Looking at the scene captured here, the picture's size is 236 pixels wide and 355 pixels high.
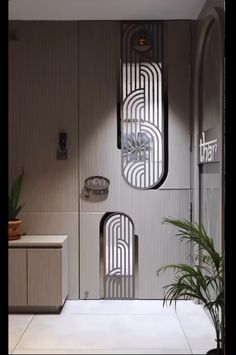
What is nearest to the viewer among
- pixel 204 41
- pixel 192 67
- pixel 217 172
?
pixel 217 172

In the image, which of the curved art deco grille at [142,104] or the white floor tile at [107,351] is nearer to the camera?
the white floor tile at [107,351]

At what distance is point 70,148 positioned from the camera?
4.29 meters

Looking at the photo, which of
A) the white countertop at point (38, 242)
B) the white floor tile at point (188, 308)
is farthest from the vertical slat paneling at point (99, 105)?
the white floor tile at point (188, 308)

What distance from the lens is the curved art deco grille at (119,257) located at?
14.1 ft

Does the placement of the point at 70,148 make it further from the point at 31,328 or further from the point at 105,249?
the point at 31,328

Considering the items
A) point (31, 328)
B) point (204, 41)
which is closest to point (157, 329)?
point (31, 328)

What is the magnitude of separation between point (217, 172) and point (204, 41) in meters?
1.30

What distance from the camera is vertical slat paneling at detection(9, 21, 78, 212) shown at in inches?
168

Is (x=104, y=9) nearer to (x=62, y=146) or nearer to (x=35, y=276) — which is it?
(x=62, y=146)

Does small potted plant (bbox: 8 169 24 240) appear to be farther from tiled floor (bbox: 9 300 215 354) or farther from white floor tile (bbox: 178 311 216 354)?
white floor tile (bbox: 178 311 216 354)

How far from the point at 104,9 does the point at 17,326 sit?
301 cm

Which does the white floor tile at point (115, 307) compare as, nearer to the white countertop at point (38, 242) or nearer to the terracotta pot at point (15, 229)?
the white countertop at point (38, 242)

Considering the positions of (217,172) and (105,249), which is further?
(105,249)

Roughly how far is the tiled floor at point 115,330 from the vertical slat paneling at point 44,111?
1.11 metres
